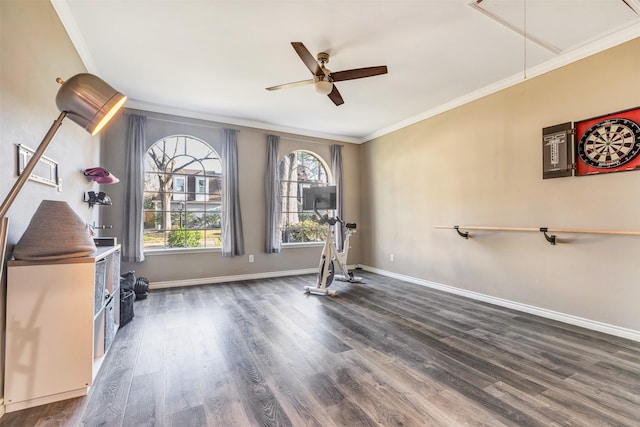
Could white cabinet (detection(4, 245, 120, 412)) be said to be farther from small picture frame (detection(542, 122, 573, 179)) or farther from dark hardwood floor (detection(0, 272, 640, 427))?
small picture frame (detection(542, 122, 573, 179))

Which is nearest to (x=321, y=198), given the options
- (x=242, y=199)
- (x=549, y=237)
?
(x=242, y=199)

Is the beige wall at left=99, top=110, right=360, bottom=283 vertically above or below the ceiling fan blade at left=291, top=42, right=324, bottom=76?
below

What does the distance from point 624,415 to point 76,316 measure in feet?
10.7

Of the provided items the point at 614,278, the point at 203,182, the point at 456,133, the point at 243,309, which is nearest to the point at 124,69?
the point at 203,182

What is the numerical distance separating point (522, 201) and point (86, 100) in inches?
159

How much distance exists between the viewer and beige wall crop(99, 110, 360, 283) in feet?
13.7

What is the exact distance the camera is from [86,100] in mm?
1320

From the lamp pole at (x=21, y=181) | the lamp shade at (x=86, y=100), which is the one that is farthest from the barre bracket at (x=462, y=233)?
the lamp pole at (x=21, y=181)

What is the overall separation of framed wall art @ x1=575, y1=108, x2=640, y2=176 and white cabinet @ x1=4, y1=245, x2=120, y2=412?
14.2 ft

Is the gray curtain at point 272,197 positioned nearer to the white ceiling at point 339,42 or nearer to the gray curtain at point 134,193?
the white ceiling at point 339,42

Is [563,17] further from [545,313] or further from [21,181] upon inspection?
[21,181]

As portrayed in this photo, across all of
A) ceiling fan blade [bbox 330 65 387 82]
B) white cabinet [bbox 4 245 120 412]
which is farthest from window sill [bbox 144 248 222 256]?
ceiling fan blade [bbox 330 65 387 82]

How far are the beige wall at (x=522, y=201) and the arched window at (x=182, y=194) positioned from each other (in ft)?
10.6

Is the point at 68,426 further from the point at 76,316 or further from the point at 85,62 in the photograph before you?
the point at 85,62
